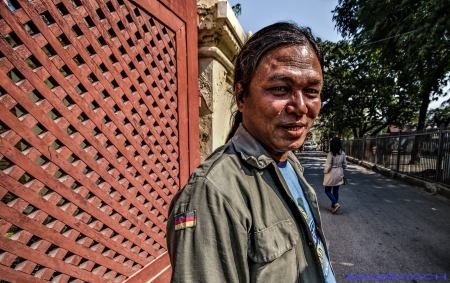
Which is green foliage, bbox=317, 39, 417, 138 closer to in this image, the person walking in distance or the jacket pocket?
the person walking in distance

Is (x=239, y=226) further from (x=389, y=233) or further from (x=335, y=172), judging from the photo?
(x=335, y=172)

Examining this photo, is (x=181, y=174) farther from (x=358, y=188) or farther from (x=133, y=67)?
(x=358, y=188)

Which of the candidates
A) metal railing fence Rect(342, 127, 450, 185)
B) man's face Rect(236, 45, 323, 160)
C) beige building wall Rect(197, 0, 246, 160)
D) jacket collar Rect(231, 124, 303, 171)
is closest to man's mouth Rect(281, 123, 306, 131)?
man's face Rect(236, 45, 323, 160)

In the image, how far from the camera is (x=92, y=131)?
1.98 m

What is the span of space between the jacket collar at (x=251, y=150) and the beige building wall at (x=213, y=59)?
1.87 meters

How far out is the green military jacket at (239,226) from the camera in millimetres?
725

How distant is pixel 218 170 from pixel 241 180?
0.30 ft

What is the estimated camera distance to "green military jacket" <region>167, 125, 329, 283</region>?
0.72 meters

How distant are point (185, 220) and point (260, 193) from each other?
1.01ft

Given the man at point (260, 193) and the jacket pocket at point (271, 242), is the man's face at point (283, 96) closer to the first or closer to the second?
the man at point (260, 193)

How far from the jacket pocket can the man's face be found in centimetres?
35

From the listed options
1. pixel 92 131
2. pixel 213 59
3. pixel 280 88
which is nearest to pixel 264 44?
pixel 280 88

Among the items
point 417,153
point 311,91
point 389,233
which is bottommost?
point 389,233

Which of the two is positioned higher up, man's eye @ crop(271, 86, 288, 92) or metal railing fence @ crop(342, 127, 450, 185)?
man's eye @ crop(271, 86, 288, 92)
